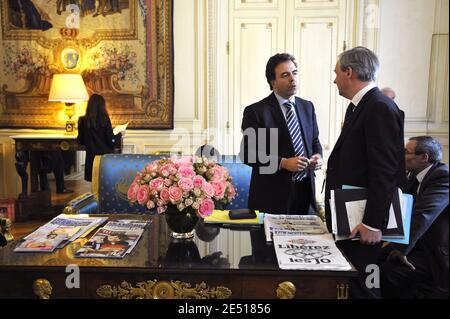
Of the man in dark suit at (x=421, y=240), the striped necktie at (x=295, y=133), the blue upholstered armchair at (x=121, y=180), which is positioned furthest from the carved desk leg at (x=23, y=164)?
the man in dark suit at (x=421, y=240)

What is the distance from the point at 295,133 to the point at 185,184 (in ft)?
3.15

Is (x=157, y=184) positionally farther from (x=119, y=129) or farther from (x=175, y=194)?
(x=119, y=129)

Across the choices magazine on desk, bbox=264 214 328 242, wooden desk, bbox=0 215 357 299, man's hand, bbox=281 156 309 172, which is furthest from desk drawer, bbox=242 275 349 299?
man's hand, bbox=281 156 309 172

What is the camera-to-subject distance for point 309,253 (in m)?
1.68

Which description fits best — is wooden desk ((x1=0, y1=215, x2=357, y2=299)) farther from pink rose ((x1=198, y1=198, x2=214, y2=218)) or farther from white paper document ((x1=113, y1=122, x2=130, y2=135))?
white paper document ((x1=113, y1=122, x2=130, y2=135))

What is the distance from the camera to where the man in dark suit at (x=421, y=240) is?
1899 millimetres

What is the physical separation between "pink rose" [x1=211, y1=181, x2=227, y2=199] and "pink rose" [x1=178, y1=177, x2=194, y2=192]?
0.11m

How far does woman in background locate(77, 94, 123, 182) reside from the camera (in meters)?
4.58

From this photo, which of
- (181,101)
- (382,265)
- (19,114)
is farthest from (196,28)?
(382,265)

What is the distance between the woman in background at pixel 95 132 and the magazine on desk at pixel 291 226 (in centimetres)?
283

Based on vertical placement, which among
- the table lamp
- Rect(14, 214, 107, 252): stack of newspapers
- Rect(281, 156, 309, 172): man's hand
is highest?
the table lamp

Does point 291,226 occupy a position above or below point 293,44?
below

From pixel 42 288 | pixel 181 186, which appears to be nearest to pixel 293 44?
pixel 181 186
